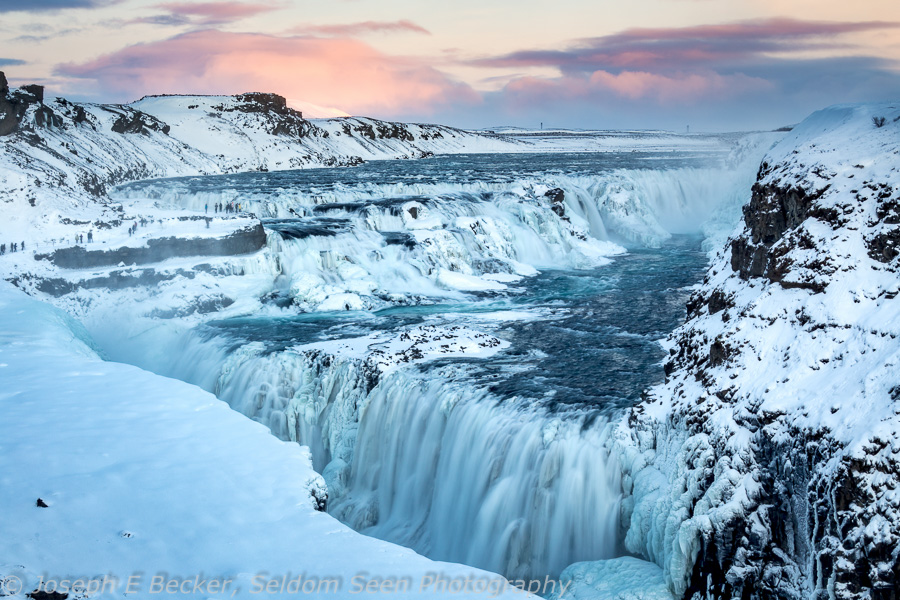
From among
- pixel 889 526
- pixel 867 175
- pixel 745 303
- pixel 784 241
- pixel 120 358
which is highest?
pixel 867 175

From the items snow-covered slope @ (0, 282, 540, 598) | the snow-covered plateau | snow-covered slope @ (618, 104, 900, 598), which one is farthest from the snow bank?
snow-covered slope @ (0, 282, 540, 598)

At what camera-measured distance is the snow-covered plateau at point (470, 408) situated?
6.36 metres

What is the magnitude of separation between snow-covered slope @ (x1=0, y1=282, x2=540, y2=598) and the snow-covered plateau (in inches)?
1.2

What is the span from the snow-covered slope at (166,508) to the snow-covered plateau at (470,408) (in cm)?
3

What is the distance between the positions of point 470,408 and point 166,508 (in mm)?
5822

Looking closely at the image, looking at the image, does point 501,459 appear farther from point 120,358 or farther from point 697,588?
point 120,358

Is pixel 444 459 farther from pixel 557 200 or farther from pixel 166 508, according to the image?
pixel 557 200

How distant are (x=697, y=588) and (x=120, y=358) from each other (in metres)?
15.5

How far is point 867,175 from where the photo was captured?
884 cm

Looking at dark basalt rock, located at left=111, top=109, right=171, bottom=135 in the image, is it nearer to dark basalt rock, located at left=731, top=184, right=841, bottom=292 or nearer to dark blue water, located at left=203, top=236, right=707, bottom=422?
dark blue water, located at left=203, top=236, right=707, bottom=422

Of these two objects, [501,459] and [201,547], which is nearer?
[201,547]

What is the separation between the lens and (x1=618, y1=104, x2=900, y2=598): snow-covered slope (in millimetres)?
6344

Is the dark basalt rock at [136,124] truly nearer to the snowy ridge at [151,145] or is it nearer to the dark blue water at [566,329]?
the snowy ridge at [151,145]

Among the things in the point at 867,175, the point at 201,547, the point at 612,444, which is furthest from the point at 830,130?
the point at 201,547
